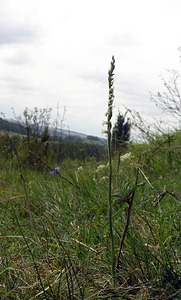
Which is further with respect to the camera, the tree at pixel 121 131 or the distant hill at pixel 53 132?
the distant hill at pixel 53 132

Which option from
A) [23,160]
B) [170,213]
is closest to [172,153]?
[170,213]

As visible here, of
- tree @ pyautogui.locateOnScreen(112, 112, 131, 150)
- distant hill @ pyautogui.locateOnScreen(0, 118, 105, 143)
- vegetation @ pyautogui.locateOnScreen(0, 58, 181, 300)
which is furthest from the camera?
distant hill @ pyautogui.locateOnScreen(0, 118, 105, 143)

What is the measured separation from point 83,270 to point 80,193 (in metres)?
1.24

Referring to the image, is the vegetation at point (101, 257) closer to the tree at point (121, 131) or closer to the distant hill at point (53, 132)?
the tree at point (121, 131)

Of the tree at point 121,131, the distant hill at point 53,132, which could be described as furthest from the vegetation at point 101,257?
the distant hill at point 53,132

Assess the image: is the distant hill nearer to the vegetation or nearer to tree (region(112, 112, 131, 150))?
tree (region(112, 112, 131, 150))

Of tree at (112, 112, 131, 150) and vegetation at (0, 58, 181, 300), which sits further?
tree at (112, 112, 131, 150)

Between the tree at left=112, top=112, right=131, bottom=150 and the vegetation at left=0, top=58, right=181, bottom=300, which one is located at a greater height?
the tree at left=112, top=112, right=131, bottom=150

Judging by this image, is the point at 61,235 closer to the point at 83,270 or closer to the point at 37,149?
the point at 83,270

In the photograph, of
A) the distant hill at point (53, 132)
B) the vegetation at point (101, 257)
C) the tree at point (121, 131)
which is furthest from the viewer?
the distant hill at point (53, 132)

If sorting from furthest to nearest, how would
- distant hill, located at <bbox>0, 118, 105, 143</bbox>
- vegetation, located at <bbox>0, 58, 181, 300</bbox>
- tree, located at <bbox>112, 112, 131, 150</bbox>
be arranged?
distant hill, located at <bbox>0, 118, 105, 143</bbox> → tree, located at <bbox>112, 112, 131, 150</bbox> → vegetation, located at <bbox>0, 58, 181, 300</bbox>

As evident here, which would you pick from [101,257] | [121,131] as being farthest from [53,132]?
[101,257]

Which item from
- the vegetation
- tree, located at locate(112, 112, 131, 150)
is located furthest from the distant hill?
the vegetation

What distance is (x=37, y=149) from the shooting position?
283 inches
